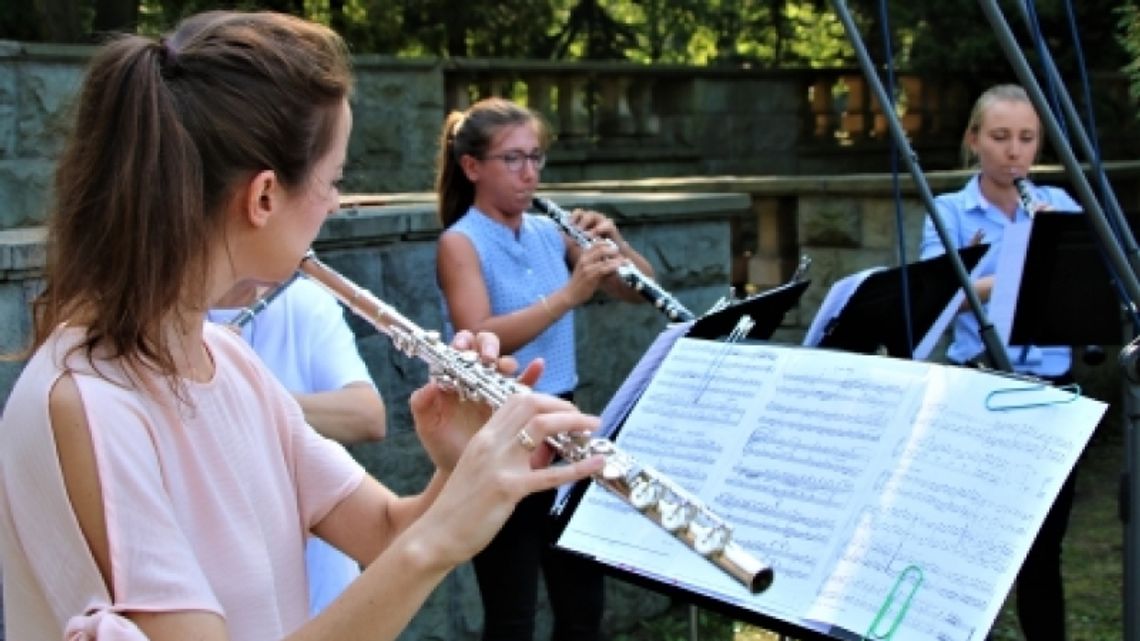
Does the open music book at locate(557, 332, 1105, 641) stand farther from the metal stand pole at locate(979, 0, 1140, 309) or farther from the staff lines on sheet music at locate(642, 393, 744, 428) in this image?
the metal stand pole at locate(979, 0, 1140, 309)

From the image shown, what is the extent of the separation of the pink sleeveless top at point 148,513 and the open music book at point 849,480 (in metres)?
0.74

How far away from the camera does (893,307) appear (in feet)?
12.3

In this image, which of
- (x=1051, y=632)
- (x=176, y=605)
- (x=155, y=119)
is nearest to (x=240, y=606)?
(x=176, y=605)

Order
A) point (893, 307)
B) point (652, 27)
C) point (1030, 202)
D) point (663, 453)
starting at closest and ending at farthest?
point (663, 453), point (893, 307), point (1030, 202), point (652, 27)

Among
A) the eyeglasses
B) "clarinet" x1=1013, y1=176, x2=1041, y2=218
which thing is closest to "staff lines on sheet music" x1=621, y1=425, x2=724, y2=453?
the eyeglasses

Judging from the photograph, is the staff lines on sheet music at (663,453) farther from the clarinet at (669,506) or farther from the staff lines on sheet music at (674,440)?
the clarinet at (669,506)

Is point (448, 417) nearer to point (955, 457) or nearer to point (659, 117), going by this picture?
point (955, 457)

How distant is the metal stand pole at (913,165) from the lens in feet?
8.92

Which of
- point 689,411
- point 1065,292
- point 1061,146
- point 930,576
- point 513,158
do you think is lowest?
point 1065,292

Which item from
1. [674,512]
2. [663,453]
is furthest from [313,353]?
[674,512]

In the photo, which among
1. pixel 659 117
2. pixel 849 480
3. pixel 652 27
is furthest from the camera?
pixel 652 27

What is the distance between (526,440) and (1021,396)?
965mm

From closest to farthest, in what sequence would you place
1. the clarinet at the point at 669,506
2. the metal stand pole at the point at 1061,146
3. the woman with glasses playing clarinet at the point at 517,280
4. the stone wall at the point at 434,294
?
the clarinet at the point at 669,506 → the metal stand pole at the point at 1061,146 → the woman with glasses playing clarinet at the point at 517,280 → the stone wall at the point at 434,294

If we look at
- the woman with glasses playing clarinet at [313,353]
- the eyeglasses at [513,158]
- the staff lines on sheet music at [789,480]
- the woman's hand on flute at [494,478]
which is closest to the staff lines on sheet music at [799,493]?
the staff lines on sheet music at [789,480]
